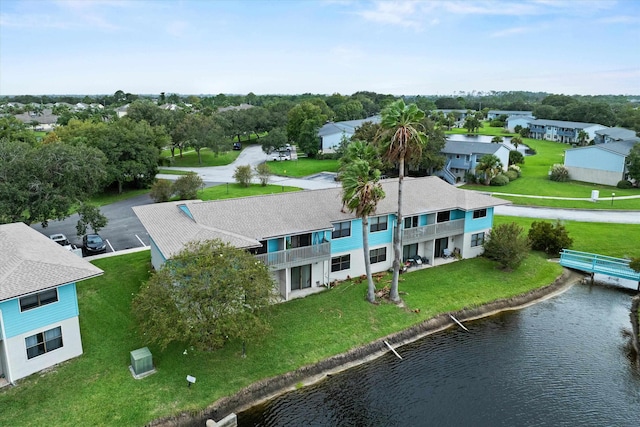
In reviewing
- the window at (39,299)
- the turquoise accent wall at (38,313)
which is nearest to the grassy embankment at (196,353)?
the turquoise accent wall at (38,313)

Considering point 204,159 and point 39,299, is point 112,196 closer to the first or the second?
point 204,159

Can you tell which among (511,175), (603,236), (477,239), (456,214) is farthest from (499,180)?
(456,214)

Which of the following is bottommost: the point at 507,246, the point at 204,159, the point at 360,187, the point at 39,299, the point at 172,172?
the point at 507,246

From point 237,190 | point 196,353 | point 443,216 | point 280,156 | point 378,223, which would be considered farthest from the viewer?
point 280,156

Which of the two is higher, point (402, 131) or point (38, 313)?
point (402, 131)

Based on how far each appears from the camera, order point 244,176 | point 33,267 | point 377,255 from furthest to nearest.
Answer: point 244,176
point 377,255
point 33,267

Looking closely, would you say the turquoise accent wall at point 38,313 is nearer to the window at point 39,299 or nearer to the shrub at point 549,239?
the window at point 39,299
